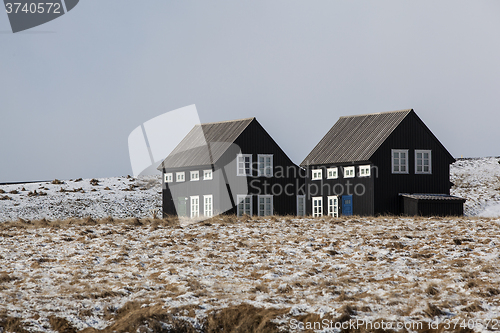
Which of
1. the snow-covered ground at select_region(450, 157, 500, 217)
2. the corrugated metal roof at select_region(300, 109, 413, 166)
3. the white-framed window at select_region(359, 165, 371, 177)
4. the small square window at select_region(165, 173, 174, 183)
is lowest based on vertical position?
the snow-covered ground at select_region(450, 157, 500, 217)

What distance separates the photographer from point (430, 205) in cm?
3250

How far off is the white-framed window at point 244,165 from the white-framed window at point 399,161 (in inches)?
362

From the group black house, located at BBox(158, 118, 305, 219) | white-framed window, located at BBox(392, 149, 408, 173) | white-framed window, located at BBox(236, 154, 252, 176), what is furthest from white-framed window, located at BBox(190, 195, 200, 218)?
white-framed window, located at BBox(392, 149, 408, 173)

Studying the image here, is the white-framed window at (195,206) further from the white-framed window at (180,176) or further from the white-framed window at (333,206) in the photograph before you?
the white-framed window at (333,206)

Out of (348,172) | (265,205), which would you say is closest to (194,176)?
(265,205)

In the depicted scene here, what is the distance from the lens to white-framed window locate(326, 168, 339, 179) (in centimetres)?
3592

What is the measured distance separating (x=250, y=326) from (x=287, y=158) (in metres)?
26.0

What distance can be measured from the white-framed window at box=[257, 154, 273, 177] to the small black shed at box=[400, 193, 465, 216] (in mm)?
8875

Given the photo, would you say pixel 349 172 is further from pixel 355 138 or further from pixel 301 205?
pixel 301 205

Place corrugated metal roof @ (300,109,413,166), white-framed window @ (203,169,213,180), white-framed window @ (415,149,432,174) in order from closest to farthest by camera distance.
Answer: white-framed window @ (415,149,432,174)
corrugated metal roof @ (300,109,413,166)
white-framed window @ (203,169,213,180)

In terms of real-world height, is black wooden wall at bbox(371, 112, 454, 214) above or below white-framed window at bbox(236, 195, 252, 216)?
above

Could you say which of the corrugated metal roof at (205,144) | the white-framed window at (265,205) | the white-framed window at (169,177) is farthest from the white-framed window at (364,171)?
the white-framed window at (169,177)

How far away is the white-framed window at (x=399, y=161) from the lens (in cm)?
3388

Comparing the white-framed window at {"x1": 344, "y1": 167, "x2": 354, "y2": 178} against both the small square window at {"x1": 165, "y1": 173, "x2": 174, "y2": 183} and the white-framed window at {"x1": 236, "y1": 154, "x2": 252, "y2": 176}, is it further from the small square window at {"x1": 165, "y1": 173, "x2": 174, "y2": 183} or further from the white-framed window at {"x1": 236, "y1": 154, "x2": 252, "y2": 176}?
the small square window at {"x1": 165, "y1": 173, "x2": 174, "y2": 183}
